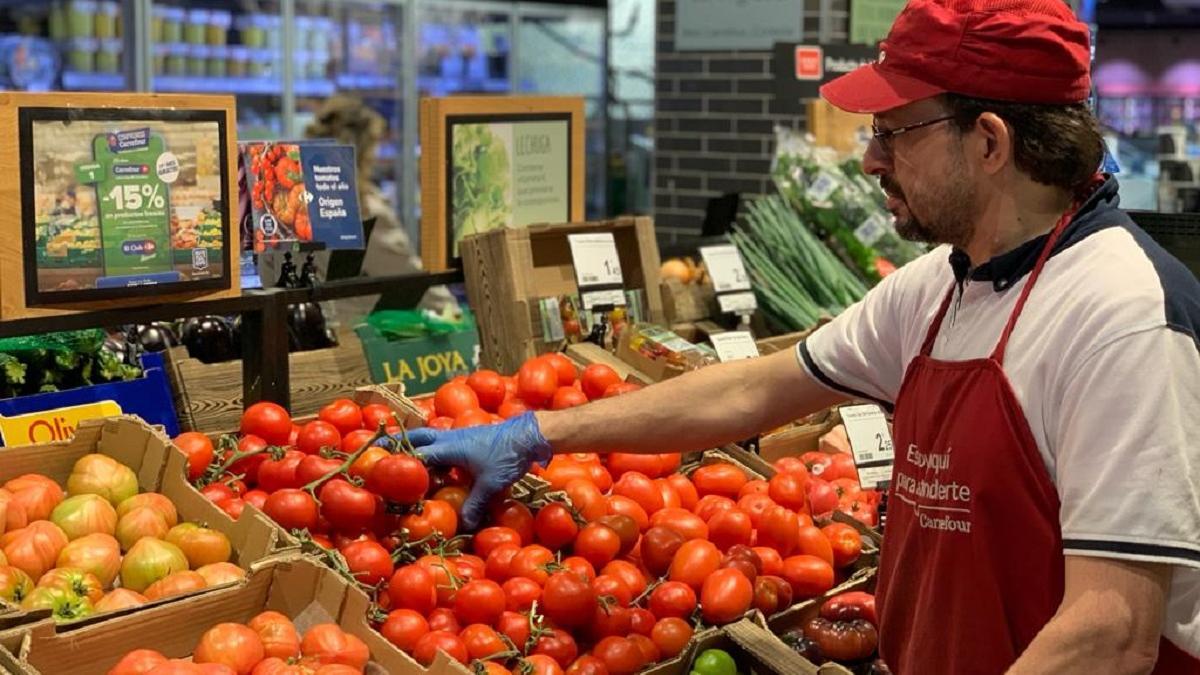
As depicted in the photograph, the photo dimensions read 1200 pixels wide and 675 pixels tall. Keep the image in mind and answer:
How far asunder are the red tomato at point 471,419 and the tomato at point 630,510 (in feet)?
1.02

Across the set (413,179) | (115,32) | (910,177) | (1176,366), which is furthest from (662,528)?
(413,179)

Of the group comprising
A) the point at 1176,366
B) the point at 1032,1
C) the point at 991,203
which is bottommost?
the point at 1176,366

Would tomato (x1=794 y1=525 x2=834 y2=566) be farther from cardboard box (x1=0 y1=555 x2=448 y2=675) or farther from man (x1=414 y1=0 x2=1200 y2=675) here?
cardboard box (x1=0 y1=555 x2=448 y2=675)

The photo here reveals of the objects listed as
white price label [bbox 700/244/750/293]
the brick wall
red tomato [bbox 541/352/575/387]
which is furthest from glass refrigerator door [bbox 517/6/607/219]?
red tomato [bbox 541/352/575/387]

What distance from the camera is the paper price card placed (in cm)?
365

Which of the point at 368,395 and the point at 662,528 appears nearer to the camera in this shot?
the point at 662,528

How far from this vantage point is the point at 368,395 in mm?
2984

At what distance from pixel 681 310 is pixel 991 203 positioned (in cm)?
229

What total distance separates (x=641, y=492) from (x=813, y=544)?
36cm

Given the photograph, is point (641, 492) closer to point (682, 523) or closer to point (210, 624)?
point (682, 523)

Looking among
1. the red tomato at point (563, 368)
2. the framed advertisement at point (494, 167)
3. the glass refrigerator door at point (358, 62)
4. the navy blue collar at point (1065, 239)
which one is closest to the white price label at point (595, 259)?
the framed advertisement at point (494, 167)

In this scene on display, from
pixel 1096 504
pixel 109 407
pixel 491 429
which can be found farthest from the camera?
pixel 109 407

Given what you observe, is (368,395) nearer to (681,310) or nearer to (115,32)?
(681,310)

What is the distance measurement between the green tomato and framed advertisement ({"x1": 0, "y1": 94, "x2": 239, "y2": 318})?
1.28m
